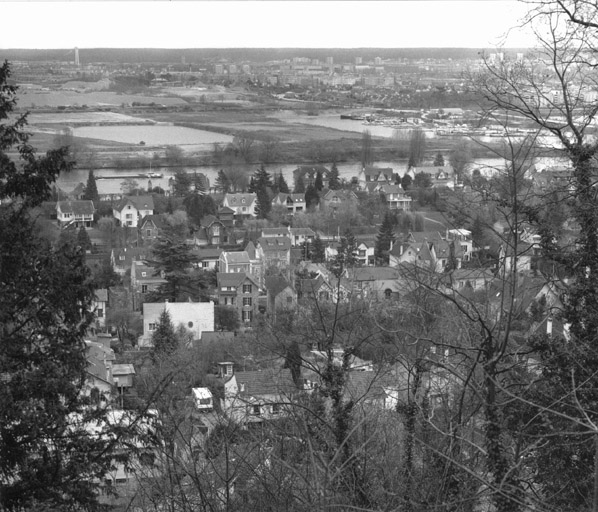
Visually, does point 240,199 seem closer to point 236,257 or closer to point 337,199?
point 337,199

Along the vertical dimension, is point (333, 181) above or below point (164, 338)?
below

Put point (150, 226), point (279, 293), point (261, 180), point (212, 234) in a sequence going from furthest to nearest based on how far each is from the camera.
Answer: point (261, 180) < point (150, 226) < point (212, 234) < point (279, 293)

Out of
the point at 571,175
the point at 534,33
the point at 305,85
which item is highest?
the point at 534,33

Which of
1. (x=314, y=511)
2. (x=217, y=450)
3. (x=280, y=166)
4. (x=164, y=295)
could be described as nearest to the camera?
(x=314, y=511)

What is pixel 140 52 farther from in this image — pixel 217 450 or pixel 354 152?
pixel 217 450

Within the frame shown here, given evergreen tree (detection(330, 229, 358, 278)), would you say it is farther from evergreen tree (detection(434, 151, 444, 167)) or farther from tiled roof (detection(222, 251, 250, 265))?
evergreen tree (detection(434, 151, 444, 167))

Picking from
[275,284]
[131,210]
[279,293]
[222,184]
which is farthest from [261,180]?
[279,293]

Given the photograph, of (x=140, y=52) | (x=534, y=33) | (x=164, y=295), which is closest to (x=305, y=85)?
(x=140, y=52)
